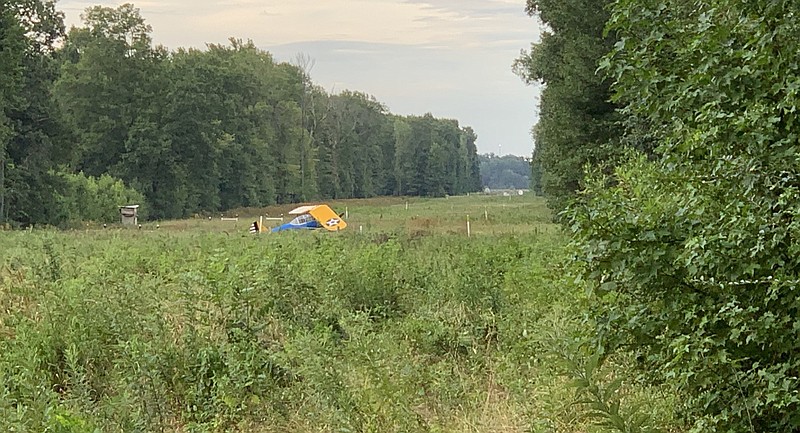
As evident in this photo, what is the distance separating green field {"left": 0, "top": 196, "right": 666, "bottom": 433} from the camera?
18.3 feet

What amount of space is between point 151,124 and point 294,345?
48.7 metres

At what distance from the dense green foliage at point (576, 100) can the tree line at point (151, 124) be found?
77.0 feet

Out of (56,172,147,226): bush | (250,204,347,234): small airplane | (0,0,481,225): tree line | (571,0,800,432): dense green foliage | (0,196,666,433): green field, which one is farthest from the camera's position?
(56,172,147,226): bush

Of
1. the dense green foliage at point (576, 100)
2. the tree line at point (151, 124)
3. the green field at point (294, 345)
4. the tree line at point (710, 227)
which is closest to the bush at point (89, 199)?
the tree line at point (151, 124)

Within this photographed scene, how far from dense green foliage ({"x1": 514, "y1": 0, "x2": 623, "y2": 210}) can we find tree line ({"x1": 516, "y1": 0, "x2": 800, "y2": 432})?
1512 centimetres

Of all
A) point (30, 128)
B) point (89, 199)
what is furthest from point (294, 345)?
point (89, 199)

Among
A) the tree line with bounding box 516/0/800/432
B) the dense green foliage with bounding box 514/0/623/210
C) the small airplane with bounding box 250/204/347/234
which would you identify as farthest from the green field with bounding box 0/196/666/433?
the small airplane with bounding box 250/204/347/234

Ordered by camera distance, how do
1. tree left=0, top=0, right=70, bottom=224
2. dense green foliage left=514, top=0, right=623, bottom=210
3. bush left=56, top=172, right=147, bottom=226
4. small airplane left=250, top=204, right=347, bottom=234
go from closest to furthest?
dense green foliage left=514, top=0, right=623, bottom=210 < small airplane left=250, top=204, right=347, bottom=234 < tree left=0, top=0, right=70, bottom=224 < bush left=56, top=172, right=147, bottom=226

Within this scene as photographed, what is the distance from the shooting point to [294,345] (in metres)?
6.89

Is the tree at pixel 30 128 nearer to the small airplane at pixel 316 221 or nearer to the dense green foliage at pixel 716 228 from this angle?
the small airplane at pixel 316 221

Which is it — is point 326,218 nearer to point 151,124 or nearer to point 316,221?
point 316,221

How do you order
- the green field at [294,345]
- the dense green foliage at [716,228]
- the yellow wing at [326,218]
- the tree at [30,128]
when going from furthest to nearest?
the tree at [30,128] < the yellow wing at [326,218] < the green field at [294,345] < the dense green foliage at [716,228]

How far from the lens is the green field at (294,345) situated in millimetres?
5590

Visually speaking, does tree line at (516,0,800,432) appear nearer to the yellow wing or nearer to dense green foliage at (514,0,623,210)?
dense green foliage at (514,0,623,210)
